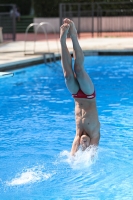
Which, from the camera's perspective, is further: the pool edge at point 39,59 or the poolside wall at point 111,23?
the poolside wall at point 111,23

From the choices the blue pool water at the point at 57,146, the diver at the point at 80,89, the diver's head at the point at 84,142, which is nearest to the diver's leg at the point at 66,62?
the diver at the point at 80,89

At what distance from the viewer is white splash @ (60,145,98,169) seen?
6016mm

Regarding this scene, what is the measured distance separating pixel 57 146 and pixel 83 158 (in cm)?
143

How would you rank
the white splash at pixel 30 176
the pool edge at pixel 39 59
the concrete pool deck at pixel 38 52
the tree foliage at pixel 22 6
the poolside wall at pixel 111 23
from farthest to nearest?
the tree foliage at pixel 22 6 → the poolside wall at pixel 111 23 → the concrete pool deck at pixel 38 52 → the pool edge at pixel 39 59 → the white splash at pixel 30 176

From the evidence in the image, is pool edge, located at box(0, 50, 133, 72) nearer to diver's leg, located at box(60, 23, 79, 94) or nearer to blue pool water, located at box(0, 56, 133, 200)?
blue pool water, located at box(0, 56, 133, 200)

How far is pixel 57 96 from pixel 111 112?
2.33m

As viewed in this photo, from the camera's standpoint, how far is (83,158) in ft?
20.1

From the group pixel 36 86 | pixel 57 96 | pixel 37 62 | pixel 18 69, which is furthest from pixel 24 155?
pixel 37 62

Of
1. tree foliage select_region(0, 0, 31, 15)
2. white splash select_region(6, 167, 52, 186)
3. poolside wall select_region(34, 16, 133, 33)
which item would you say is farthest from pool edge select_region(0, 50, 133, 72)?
tree foliage select_region(0, 0, 31, 15)

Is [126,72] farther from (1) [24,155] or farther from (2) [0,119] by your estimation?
(1) [24,155]

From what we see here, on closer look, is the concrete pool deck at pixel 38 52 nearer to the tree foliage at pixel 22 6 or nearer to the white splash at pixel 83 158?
the white splash at pixel 83 158

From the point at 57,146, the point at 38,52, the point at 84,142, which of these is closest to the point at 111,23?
the point at 38,52

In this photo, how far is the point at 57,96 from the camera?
11.7 metres

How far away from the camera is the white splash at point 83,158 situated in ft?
19.7
